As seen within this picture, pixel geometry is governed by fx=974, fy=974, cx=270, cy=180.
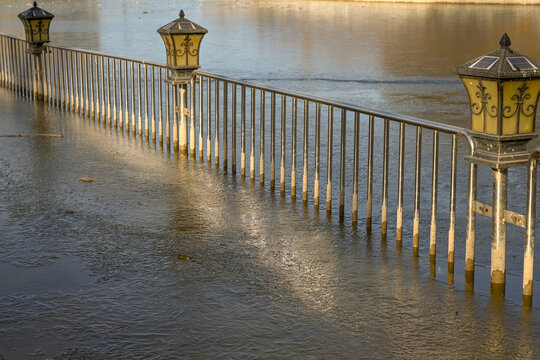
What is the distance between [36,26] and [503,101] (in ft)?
31.4

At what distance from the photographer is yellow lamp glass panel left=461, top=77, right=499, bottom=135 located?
535 cm

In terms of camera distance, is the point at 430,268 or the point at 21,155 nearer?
the point at 430,268

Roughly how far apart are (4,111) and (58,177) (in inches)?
181

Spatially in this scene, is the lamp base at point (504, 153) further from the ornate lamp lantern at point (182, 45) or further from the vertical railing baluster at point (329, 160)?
the ornate lamp lantern at point (182, 45)

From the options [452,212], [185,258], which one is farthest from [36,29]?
[452,212]

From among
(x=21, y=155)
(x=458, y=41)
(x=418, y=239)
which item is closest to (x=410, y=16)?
(x=458, y=41)

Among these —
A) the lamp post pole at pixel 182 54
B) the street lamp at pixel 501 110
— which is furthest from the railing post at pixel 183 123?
the street lamp at pixel 501 110

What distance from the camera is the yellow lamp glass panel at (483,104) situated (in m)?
5.35

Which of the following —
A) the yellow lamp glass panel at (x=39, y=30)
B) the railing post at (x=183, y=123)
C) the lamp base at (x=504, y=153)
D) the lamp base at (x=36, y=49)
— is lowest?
the railing post at (x=183, y=123)

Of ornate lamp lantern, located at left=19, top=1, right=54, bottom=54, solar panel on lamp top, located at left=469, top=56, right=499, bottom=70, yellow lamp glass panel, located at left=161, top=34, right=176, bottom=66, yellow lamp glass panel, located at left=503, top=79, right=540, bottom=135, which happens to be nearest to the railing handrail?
yellow lamp glass panel, located at left=503, top=79, right=540, bottom=135

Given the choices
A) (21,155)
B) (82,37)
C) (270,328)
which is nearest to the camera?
(270,328)

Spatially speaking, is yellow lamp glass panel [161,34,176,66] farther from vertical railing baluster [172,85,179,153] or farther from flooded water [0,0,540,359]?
flooded water [0,0,540,359]

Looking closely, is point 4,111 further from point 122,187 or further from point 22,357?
point 22,357

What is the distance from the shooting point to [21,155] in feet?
33.0
